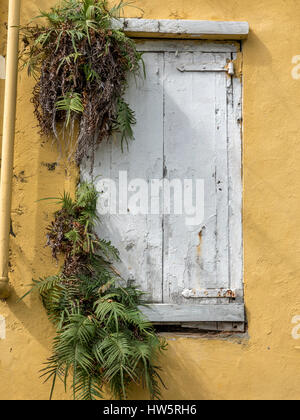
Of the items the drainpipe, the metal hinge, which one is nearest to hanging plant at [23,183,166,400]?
the drainpipe

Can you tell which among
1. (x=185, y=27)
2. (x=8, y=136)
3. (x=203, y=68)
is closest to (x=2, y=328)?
(x=8, y=136)

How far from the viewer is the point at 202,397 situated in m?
3.46

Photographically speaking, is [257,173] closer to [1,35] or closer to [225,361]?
[225,361]

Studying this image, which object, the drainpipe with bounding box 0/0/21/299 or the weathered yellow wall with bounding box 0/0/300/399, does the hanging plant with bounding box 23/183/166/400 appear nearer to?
the weathered yellow wall with bounding box 0/0/300/399

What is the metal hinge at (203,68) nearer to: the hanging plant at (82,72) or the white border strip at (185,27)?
the white border strip at (185,27)

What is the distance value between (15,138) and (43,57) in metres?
0.56

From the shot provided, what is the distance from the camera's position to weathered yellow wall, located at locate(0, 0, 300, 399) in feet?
11.4

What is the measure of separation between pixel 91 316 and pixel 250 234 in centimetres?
114

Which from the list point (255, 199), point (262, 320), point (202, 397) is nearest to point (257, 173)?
point (255, 199)

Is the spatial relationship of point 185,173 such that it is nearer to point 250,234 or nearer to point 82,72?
point 250,234

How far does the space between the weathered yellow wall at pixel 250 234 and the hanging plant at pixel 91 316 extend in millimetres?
A: 124

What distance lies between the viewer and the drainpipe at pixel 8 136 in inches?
135

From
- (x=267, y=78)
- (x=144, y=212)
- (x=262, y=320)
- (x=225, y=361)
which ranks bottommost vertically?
(x=225, y=361)

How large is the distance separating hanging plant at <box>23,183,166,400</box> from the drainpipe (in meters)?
0.25
